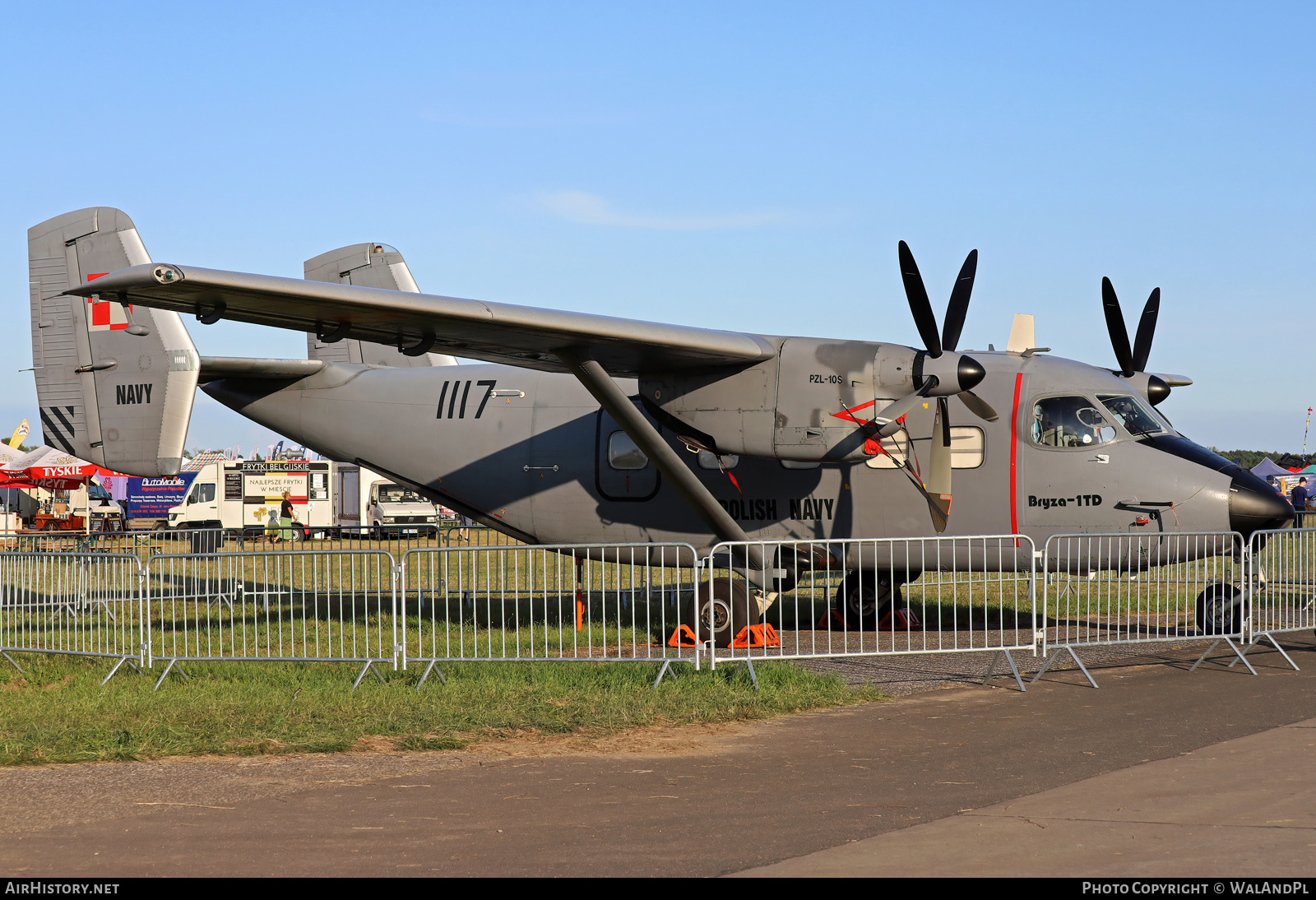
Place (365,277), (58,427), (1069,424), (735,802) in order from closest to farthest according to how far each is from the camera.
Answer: (735,802) < (1069,424) < (58,427) < (365,277)

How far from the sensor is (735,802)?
609cm

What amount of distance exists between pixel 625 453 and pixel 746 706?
20.9 feet

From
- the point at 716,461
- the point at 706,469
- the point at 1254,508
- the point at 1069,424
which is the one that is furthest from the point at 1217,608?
the point at 706,469

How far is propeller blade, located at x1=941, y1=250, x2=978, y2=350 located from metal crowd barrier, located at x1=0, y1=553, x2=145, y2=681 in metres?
9.00

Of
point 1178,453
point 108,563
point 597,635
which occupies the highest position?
point 1178,453

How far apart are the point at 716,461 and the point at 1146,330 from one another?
5.68 meters

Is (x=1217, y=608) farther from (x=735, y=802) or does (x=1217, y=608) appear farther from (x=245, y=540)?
(x=245, y=540)

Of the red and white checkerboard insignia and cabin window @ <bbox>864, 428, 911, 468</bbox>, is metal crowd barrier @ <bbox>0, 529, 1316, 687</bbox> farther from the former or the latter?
the red and white checkerboard insignia

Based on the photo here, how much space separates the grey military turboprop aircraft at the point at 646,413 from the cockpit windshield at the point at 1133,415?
0.03 metres

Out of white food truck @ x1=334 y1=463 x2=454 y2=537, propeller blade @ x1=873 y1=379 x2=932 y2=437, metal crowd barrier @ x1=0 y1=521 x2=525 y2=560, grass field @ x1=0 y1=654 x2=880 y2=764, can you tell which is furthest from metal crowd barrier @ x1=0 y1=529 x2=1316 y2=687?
white food truck @ x1=334 y1=463 x2=454 y2=537

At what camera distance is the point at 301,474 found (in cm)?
4450

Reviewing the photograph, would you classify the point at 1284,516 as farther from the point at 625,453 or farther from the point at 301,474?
the point at 301,474
